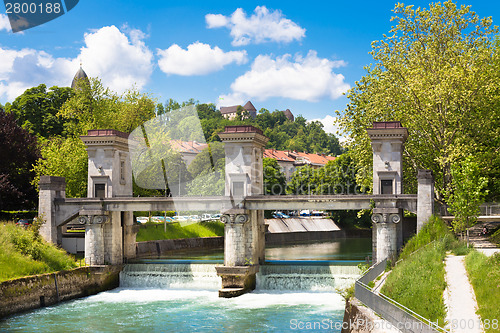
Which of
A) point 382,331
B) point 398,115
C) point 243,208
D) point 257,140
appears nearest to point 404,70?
point 398,115

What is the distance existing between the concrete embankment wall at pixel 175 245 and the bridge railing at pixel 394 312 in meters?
38.5

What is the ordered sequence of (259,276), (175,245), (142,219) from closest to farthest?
(259,276)
(175,245)
(142,219)

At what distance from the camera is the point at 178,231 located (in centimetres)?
7100

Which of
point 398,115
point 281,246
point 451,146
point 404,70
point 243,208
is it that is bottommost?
point 281,246

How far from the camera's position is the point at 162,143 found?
2729 inches

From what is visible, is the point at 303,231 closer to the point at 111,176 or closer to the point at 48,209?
the point at 111,176

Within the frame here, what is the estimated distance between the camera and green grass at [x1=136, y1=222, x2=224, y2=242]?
64438mm

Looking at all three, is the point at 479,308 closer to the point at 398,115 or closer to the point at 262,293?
the point at 262,293

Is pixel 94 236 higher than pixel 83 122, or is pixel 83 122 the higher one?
pixel 83 122

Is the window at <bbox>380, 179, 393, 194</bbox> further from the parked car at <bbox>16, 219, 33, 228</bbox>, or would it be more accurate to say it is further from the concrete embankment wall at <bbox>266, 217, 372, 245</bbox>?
the concrete embankment wall at <bbox>266, 217, 372, 245</bbox>

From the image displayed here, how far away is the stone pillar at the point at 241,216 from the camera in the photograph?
41.1 metres

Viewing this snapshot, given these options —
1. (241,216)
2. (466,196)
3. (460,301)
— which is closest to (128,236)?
(241,216)

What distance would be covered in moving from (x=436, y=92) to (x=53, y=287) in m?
32.2

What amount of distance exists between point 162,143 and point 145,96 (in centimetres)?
759
